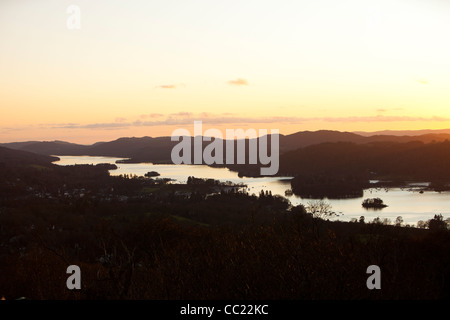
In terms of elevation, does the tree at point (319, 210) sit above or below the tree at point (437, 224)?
above

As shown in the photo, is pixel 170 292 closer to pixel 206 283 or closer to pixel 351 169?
pixel 206 283

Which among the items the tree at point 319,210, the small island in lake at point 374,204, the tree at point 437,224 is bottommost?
the small island in lake at point 374,204

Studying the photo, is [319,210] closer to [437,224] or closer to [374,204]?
[437,224]

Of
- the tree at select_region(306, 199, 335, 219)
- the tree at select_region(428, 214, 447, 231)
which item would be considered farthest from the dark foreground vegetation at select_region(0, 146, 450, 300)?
the tree at select_region(428, 214, 447, 231)

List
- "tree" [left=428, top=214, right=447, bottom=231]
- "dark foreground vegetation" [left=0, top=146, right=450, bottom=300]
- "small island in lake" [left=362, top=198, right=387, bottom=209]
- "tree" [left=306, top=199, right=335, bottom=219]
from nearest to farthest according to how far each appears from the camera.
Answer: "dark foreground vegetation" [left=0, top=146, right=450, bottom=300], "tree" [left=306, top=199, right=335, bottom=219], "tree" [left=428, top=214, right=447, bottom=231], "small island in lake" [left=362, top=198, right=387, bottom=209]

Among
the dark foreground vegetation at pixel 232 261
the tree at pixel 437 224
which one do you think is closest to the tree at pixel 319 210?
the dark foreground vegetation at pixel 232 261

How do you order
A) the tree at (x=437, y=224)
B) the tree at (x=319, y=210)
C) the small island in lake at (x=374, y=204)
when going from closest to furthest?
the tree at (x=319, y=210) → the tree at (x=437, y=224) → the small island in lake at (x=374, y=204)

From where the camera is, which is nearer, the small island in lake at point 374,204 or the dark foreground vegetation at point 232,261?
the dark foreground vegetation at point 232,261

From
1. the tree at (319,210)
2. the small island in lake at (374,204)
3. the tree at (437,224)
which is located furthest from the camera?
the small island in lake at (374,204)

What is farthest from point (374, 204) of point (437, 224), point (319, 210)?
point (319, 210)

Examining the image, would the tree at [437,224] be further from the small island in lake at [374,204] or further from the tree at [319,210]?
the small island in lake at [374,204]

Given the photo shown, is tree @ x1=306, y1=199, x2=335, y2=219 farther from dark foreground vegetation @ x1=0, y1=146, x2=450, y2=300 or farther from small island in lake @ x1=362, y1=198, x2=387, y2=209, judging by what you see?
small island in lake @ x1=362, y1=198, x2=387, y2=209

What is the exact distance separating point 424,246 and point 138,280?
628 inches
